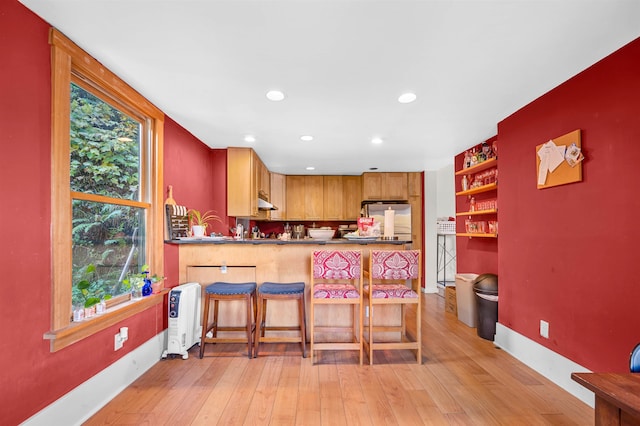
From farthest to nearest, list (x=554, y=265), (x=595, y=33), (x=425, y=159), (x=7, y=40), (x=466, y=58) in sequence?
(x=425, y=159), (x=554, y=265), (x=466, y=58), (x=595, y=33), (x=7, y=40)

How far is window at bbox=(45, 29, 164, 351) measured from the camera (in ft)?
5.65

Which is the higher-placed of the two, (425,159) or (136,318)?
(425,159)

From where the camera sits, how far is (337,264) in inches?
104

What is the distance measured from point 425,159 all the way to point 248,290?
3.47 m

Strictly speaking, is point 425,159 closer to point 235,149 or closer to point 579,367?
point 235,149

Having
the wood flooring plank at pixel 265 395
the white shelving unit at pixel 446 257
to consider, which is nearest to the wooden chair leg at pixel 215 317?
the wood flooring plank at pixel 265 395

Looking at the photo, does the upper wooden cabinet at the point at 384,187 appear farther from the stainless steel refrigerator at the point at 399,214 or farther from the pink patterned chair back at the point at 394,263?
the pink patterned chair back at the point at 394,263

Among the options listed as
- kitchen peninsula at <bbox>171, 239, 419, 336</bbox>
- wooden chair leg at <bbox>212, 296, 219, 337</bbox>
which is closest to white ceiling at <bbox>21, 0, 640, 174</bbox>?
kitchen peninsula at <bbox>171, 239, 419, 336</bbox>

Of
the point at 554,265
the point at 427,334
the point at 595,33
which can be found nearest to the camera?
the point at 595,33

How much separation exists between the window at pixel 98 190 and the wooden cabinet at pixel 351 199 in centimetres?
390

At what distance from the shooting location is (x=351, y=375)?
246cm

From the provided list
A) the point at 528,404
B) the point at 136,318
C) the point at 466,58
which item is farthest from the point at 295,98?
the point at 528,404

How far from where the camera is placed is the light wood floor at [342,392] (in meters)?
1.90

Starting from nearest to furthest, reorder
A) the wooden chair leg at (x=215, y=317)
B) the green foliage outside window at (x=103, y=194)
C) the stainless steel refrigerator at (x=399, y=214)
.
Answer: the green foliage outside window at (x=103, y=194), the wooden chair leg at (x=215, y=317), the stainless steel refrigerator at (x=399, y=214)
